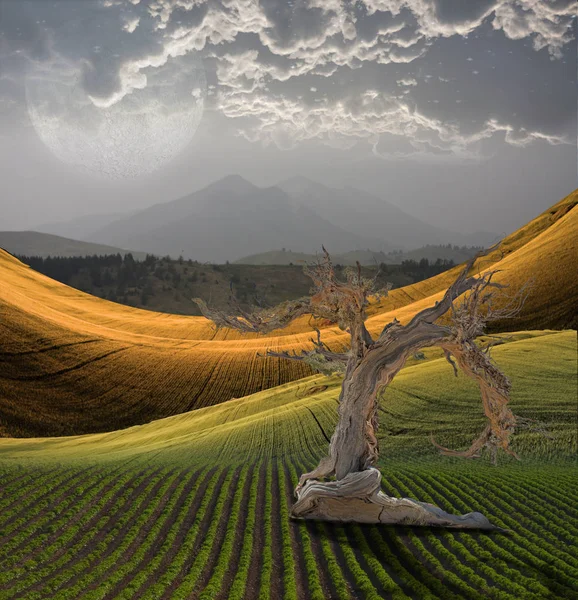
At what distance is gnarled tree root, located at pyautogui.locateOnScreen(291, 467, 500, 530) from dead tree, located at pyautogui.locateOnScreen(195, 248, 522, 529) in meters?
0.03

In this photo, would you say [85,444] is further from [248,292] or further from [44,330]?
[248,292]

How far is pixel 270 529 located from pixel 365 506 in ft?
9.63

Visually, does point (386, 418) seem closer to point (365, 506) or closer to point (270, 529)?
point (365, 506)

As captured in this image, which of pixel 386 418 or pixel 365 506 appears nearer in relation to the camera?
pixel 365 506

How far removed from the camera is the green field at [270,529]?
38.2 ft

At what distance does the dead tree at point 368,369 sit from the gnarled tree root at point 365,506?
3 cm

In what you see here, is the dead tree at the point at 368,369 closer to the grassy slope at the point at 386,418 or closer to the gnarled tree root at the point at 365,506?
the gnarled tree root at the point at 365,506

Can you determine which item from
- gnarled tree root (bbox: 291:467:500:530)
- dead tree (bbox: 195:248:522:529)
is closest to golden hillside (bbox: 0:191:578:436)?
dead tree (bbox: 195:248:522:529)

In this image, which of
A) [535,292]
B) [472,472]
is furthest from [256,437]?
[535,292]

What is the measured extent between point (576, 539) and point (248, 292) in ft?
590

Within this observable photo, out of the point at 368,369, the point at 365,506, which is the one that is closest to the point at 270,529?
the point at 365,506

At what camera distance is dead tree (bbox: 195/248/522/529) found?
1389 centimetres

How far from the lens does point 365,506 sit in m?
14.0

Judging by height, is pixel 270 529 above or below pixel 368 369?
below
